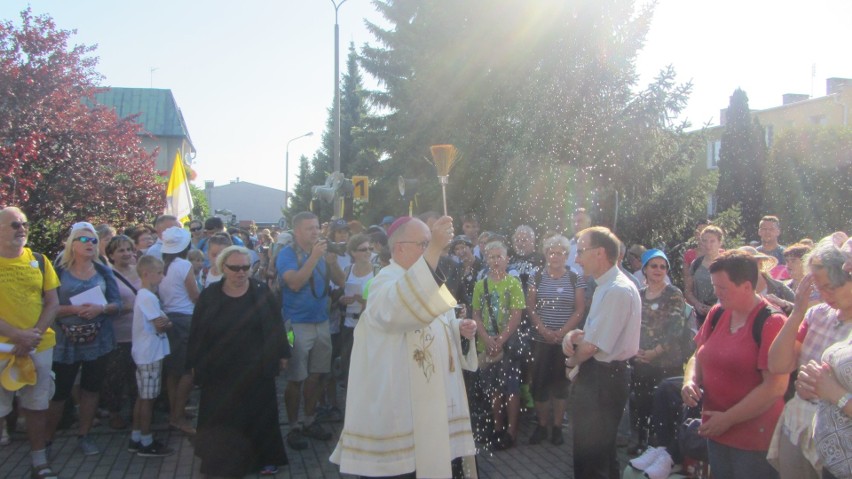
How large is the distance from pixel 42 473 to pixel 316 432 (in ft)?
7.65

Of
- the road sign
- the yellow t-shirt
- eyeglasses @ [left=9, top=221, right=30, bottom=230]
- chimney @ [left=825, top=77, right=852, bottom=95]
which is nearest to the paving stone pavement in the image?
the yellow t-shirt

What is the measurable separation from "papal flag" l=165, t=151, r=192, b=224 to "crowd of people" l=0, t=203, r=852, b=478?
3.21 metres

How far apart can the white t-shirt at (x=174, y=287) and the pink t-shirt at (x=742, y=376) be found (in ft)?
15.9

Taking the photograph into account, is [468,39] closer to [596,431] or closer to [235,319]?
[235,319]

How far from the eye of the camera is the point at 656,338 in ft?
19.9

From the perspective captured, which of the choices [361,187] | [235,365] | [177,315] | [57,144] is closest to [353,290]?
[177,315]

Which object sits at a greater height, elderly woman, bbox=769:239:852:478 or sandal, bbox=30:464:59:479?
elderly woman, bbox=769:239:852:478

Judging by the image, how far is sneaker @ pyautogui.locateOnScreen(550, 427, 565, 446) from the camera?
670cm

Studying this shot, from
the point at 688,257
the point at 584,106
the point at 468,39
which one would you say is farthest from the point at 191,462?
the point at 468,39

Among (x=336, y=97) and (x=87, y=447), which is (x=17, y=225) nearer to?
(x=87, y=447)

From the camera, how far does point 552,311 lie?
22.6 feet

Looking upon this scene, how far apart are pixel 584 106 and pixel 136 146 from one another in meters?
9.34

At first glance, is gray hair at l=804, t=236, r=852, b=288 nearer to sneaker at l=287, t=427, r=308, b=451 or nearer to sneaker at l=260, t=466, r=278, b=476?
sneaker at l=260, t=466, r=278, b=476

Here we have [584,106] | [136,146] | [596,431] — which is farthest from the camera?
[136,146]
